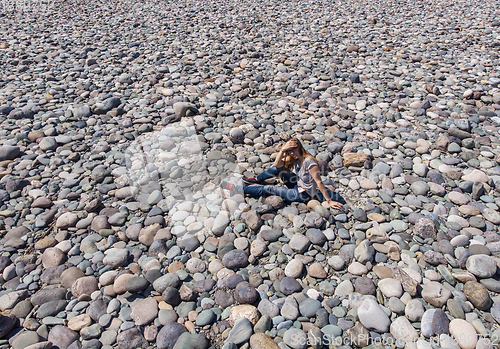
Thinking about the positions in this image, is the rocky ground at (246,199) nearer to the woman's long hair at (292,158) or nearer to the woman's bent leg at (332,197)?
the woman's bent leg at (332,197)

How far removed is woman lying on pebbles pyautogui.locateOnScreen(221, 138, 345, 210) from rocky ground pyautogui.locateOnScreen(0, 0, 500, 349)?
15 cm

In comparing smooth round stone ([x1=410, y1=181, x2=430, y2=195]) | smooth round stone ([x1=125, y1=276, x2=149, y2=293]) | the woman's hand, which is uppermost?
smooth round stone ([x1=125, y1=276, x2=149, y2=293])

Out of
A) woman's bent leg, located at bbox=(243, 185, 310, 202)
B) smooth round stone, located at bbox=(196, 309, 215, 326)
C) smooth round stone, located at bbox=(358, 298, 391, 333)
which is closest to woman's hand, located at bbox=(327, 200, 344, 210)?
woman's bent leg, located at bbox=(243, 185, 310, 202)

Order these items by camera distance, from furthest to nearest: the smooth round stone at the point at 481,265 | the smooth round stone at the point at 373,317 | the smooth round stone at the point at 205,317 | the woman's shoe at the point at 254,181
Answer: the woman's shoe at the point at 254,181, the smooth round stone at the point at 481,265, the smooth round stone at the point at 205,317, the smooth round stone at the point at 373,317

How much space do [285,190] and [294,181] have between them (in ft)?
0.96

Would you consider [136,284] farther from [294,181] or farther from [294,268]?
[294,181]

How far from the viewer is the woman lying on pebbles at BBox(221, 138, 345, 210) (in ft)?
13.5

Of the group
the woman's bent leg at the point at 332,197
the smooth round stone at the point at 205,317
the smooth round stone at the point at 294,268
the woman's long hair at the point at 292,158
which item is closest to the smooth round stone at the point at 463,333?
the smooth round stone at the point at 294,268

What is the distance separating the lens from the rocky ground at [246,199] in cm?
288

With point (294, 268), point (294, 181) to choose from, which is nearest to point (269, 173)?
point (294, 181)

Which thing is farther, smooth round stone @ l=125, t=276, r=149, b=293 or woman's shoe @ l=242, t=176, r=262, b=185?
woman's shoe @ l=242, t=176, r=262, b=185

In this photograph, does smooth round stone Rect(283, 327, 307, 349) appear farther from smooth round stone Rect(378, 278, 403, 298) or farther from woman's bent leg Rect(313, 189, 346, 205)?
woman's bent leg Rect(313, 189, 346, 205)

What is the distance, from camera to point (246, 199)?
4.35 metres

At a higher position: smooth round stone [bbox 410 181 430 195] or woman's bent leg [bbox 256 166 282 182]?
woman's bent leg [bbox 256 166 282 182]
